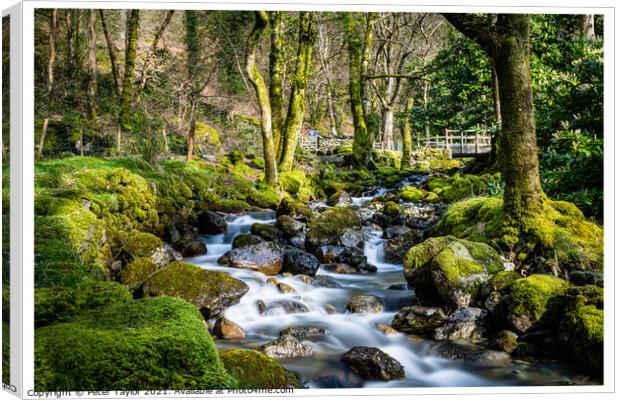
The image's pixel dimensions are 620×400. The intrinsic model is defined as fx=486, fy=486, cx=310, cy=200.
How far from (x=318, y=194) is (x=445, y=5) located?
692 centimetres

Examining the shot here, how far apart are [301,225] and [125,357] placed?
5.12m

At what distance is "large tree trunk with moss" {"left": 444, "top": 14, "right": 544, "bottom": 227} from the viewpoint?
4980 millimetres

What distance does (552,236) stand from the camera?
4922mm

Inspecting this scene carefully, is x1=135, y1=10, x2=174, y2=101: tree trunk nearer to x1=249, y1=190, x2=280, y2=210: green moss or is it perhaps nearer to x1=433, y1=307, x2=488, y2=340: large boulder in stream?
x1=249, y1=190, x2=280, y2=210: green moss

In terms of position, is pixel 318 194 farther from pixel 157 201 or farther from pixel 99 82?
pixel 99 82

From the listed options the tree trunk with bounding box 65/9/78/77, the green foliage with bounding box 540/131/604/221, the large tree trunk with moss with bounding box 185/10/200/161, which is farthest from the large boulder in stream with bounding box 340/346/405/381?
the large tree trunk with moss with bounding box 185/10/200/161

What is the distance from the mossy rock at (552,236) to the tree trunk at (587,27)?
5.53ft

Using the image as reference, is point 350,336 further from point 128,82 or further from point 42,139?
point 128,82

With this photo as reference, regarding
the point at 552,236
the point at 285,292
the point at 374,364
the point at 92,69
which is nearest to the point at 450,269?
the point at 552,236

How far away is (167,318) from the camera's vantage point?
2898mm

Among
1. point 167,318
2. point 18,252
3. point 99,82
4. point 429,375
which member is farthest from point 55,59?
point 429,375

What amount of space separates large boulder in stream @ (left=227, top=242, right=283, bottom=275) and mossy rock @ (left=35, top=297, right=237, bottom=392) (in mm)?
3014

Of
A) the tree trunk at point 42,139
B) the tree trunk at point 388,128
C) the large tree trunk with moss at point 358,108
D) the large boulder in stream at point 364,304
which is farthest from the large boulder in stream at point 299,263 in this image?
the tree trunk at point 388,128
